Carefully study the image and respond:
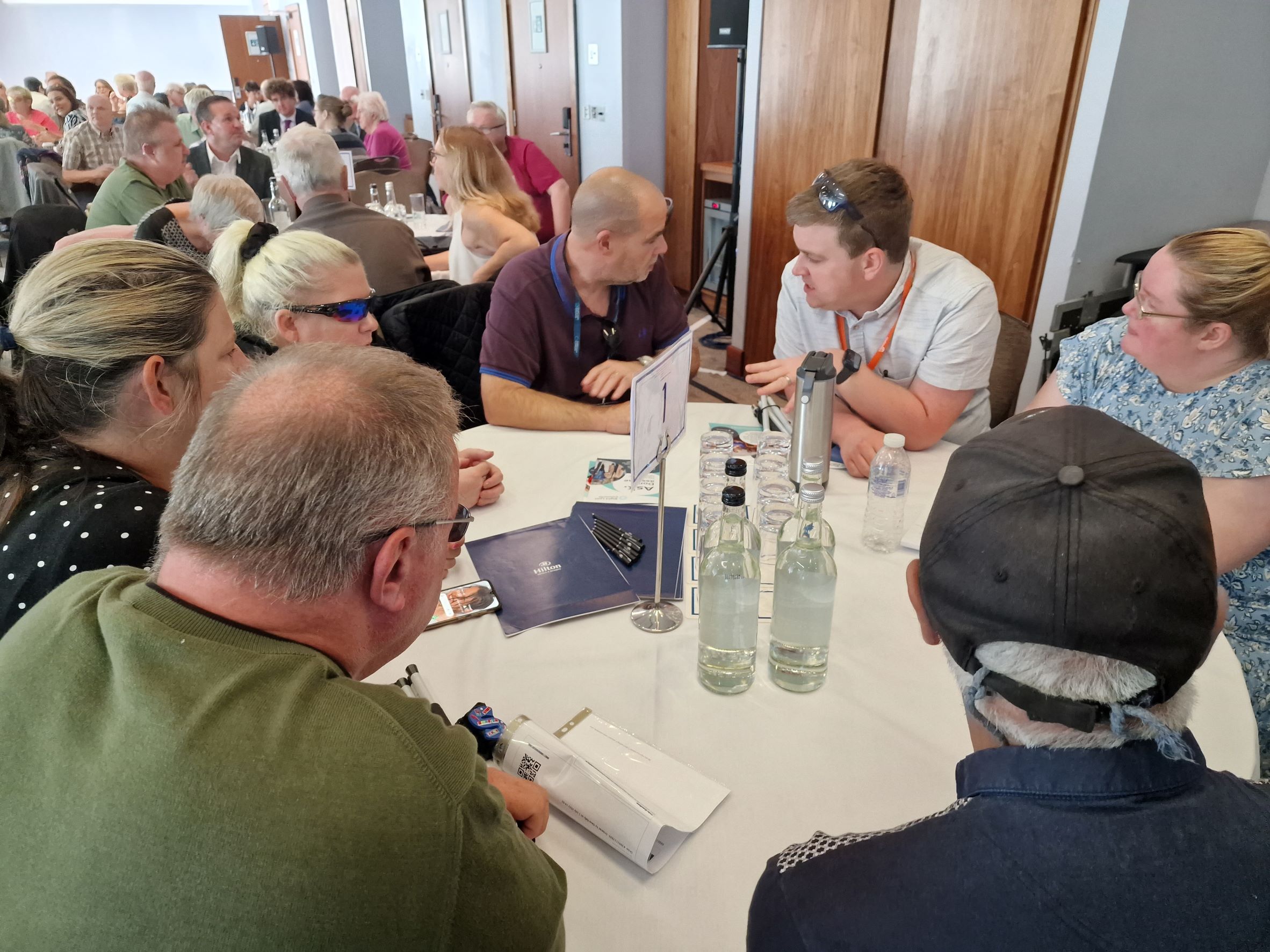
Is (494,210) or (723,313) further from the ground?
(494,210)

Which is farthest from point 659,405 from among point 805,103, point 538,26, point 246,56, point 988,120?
point 246,56

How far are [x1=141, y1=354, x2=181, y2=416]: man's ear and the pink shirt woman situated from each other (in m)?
5.99

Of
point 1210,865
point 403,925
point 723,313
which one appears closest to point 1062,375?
point 1210,865

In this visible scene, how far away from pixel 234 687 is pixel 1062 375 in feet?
6.58

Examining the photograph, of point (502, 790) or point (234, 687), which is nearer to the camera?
point (234, 687)

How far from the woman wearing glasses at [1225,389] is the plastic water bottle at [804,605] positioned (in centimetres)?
91

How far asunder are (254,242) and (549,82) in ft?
17.7

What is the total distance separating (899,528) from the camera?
1540mm

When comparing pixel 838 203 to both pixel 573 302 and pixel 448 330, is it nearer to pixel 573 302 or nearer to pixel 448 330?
pixel 573 302

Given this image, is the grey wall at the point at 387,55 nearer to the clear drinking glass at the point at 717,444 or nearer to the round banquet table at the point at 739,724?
the clear drinking glass at the point at 717,444

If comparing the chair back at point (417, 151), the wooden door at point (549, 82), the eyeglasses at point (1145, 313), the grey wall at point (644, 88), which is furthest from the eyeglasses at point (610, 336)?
the chair back at point (417, 151)

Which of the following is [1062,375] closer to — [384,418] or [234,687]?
[384,418]

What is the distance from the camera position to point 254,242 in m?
2.06

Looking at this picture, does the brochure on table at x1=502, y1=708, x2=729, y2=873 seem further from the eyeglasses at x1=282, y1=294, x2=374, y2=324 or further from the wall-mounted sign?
the wall-mounted sign
